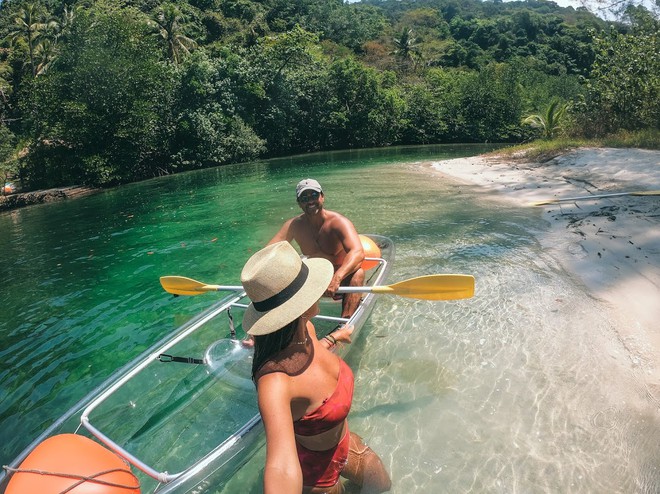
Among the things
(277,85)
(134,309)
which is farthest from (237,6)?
(134,309)

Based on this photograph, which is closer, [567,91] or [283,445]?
[283,445]

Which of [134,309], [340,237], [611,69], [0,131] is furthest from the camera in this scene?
[0,131]

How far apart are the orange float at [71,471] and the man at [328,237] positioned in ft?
7.86

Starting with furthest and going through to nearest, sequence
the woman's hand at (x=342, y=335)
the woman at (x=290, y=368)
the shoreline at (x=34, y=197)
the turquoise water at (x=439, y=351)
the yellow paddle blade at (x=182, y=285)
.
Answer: the shoreline at (x=34, y=197)
the yellow paddle blade at (x=182, y=285)
the woman's hand at (x=342, y=335)
the turquoise water at (x=439, y=351)
the woman at (x=290, y=368)

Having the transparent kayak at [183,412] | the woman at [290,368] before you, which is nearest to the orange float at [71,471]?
the transparent kayak at [183,412]

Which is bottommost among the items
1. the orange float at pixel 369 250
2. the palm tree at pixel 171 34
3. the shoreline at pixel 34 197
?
the shoreline at pixel 34 197

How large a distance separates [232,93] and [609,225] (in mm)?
30737

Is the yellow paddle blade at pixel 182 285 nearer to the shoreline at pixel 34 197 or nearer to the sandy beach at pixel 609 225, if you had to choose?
the sandy beach at pixel 609 225

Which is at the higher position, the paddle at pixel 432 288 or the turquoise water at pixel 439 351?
the paddle at pixel 432 288

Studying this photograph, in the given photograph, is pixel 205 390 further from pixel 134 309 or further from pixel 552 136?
pixel 552 136

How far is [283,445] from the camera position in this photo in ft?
5.14

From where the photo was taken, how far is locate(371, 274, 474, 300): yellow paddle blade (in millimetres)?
3670

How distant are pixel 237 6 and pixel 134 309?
205 ft

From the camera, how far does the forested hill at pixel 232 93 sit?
18234 millimetres
